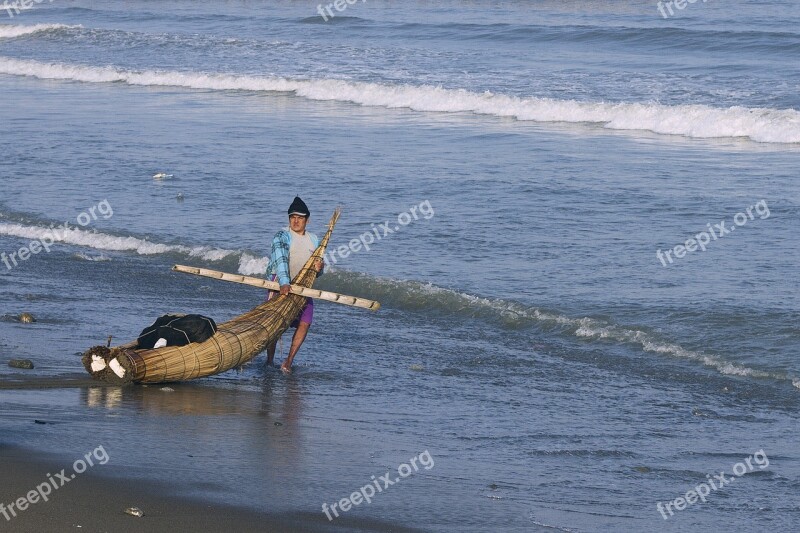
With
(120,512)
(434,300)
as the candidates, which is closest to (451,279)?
(434,300)

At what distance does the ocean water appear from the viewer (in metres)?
7.00

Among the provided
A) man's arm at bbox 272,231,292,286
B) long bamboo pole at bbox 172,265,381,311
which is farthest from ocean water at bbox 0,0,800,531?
man's arm at bbox 272,231,292,286

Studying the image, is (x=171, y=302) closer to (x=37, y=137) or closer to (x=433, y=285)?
(x=433, y=285)

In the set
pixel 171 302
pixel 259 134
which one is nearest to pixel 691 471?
pixel 171 302

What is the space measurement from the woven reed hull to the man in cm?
12

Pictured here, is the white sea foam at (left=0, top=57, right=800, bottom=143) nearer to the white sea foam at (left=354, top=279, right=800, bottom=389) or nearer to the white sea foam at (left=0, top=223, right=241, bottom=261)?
the white sea foam at (left=354, top=279, right=800, bottom=389)

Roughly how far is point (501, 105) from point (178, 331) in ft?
53.7

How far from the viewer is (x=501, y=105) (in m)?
24.1

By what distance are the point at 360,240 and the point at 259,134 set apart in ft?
26.1

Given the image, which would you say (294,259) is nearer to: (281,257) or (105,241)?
(281,257)

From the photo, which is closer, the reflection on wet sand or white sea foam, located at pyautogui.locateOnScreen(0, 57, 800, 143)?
the reflection on wet sand

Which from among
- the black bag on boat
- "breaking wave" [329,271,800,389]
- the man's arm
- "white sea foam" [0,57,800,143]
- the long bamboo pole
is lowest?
"breaking wave" [329,271,800,389]

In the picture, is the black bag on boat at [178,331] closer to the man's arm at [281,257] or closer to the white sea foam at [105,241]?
the man's arm at [281,257]

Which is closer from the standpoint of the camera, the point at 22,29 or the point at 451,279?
the point at 451,279
